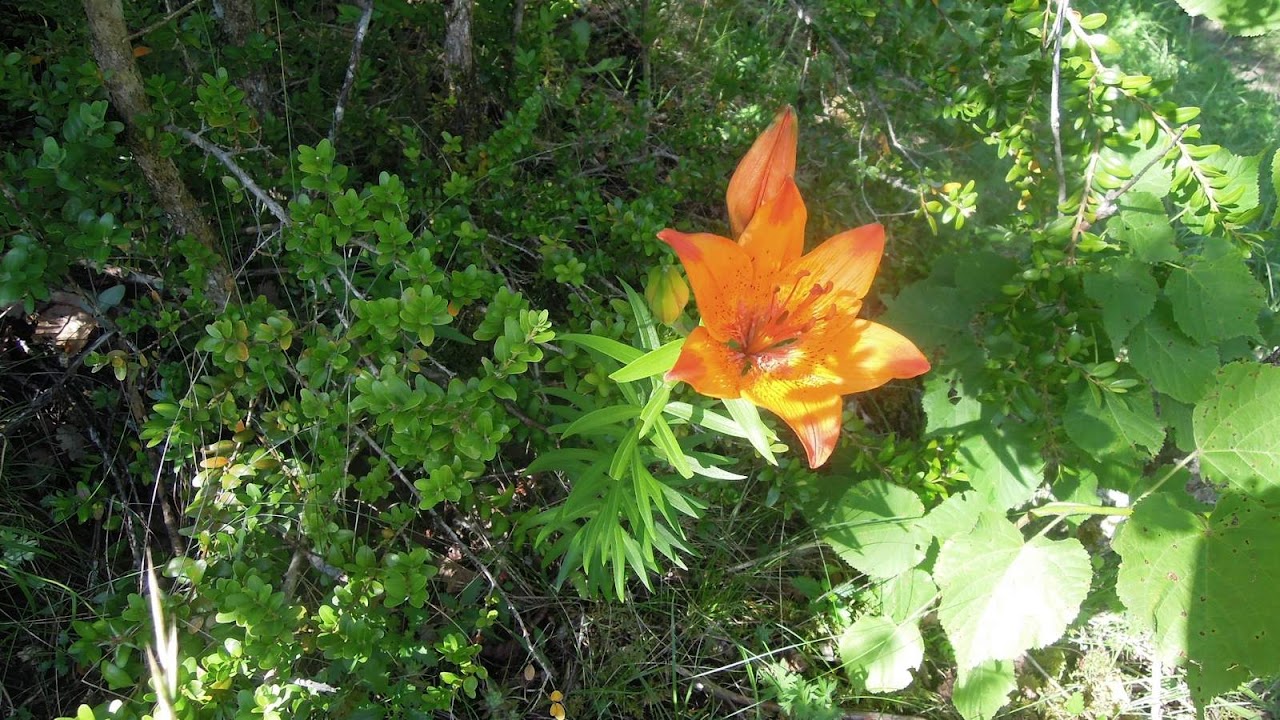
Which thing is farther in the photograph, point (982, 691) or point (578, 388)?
point (982, 691)

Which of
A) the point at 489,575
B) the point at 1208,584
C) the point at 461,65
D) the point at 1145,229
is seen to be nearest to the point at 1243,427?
the point at 1208,584

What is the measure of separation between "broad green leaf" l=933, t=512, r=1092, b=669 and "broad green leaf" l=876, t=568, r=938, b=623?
28cm

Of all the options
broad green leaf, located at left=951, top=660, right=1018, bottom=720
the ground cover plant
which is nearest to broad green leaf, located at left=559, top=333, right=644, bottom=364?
the ground cover plant

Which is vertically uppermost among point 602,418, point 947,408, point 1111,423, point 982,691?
point 602,418

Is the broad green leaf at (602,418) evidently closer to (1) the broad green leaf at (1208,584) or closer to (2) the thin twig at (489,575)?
(2) the thin twig at (489,575)

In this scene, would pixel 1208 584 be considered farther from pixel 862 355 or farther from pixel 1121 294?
pixel 862 355

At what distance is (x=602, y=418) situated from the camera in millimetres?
1571

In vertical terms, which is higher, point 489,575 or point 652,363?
point 652,363

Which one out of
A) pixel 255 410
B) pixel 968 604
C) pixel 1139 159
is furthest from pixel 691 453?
pixel 1139 159

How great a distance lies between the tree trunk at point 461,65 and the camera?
213 centimetres

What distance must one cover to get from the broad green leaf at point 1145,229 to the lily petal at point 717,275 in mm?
931

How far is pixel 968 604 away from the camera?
1.87 m

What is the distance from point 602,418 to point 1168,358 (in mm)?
1304

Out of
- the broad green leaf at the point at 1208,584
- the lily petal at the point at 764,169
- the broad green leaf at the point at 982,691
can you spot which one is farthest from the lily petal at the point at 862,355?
the broad green leaf at the point at 982,691
